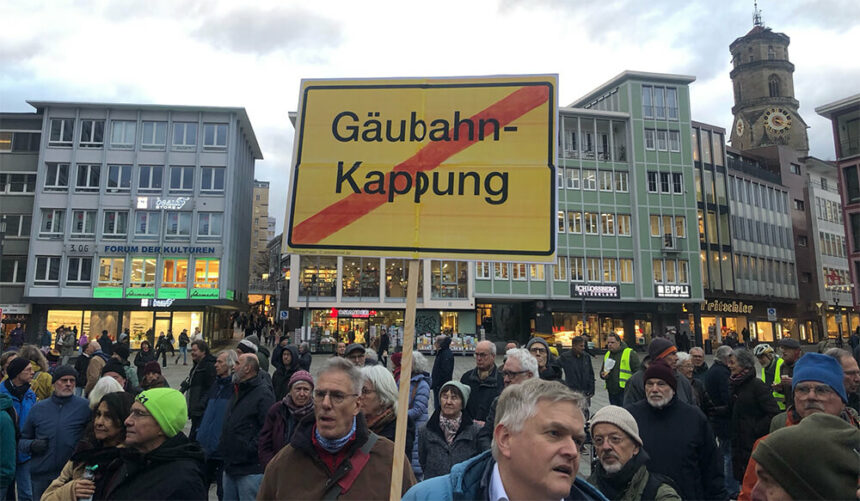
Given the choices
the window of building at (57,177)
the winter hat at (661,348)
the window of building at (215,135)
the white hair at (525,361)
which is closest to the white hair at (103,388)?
the white hair at (525,361)

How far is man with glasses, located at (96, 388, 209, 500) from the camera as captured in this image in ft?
9.64

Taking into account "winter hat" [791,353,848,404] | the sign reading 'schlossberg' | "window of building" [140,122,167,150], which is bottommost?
"winter hat" [791,353,848,404]

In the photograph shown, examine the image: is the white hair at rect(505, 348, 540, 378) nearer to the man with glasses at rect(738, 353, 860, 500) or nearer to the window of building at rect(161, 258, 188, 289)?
the man with glasses at rect(738, 353, 860, 500)

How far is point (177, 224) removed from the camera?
1547 inches

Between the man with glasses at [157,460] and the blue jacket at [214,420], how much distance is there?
246 centimetres

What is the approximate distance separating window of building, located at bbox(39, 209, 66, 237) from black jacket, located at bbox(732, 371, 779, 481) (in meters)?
43.7

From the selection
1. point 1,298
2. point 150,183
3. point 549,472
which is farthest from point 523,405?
point 1,298

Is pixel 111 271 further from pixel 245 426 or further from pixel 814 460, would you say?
pixel 814 460

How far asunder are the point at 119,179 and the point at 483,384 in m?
40.8

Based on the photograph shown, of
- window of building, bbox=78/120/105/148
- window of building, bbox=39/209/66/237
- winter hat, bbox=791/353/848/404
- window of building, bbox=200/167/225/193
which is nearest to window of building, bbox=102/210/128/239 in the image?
window of building, bbox=39/209/66/237

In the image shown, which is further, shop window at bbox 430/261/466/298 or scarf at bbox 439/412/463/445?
shop window at bbox 430/261/466/298

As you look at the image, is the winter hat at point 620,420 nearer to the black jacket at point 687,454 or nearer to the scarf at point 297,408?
the black jacket at point 687,454

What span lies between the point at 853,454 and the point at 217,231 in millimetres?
41324

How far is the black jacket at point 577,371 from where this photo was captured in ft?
30.7
